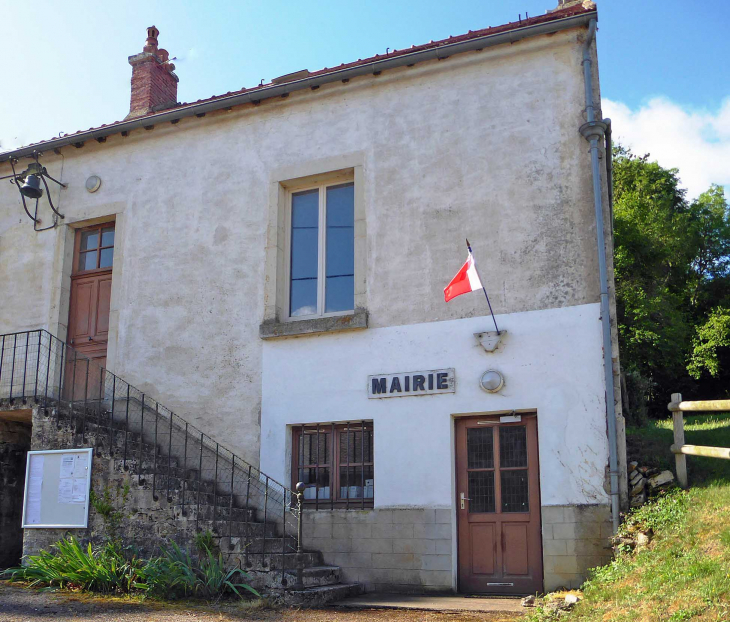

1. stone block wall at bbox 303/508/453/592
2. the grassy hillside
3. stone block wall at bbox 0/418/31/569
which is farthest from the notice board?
the grassy hillside

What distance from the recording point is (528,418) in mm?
9008

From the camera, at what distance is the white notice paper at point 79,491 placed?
31.4 ft

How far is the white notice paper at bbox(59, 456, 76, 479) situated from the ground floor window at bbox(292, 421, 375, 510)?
8.95 feet

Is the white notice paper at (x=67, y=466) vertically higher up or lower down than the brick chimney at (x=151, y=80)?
lower down

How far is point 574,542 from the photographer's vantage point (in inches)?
328

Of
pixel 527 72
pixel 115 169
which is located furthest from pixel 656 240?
pixel 115 169

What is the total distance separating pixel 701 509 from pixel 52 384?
891 centimetres

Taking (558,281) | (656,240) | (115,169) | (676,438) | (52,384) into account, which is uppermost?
(656,240)

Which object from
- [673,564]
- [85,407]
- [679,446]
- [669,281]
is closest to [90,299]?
[85,407]

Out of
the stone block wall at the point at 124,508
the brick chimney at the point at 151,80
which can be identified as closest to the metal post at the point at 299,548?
the stone block wall at the point at 124,508

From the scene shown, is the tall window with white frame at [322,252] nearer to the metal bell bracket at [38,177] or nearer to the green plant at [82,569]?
the green plant at [82,569]

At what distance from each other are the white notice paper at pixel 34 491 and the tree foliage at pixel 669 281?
550 inches

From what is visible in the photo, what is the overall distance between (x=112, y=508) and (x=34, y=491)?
134 cm

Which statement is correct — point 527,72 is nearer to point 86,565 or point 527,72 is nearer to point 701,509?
point 701,509
